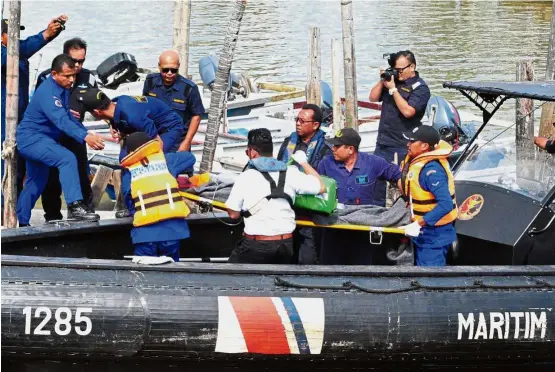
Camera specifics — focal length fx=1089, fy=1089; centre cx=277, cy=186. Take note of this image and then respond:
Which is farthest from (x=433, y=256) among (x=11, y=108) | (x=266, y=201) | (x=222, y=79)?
(x=11, y=108)

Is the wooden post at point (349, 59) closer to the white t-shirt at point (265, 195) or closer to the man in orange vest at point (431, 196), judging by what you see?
the man in orange vest at point (431, 196)

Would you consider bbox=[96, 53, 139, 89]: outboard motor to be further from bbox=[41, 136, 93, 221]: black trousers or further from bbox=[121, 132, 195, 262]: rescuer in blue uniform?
bbox=[121, 132, 195, 262]: rescuer in blue uniform

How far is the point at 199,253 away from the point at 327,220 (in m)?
1.23

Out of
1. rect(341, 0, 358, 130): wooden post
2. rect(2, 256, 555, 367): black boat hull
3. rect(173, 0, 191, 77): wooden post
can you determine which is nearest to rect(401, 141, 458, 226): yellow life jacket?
rect(2, 256, 555, 367): black boat hull

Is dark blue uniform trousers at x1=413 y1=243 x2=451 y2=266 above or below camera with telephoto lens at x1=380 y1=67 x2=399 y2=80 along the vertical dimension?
below

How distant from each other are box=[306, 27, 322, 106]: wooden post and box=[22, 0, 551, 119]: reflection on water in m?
6.39

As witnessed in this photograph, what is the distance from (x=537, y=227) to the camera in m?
6.50

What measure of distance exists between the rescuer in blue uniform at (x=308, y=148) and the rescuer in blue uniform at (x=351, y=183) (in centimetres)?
11

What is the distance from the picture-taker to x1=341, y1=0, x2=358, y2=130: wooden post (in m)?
10.4

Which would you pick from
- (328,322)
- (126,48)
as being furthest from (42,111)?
(126,48)

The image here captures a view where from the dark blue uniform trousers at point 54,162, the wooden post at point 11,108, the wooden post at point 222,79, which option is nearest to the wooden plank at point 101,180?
the wooden post at point 222,79

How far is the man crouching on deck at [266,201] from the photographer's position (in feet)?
20.7

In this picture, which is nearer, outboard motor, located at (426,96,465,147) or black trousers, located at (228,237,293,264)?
black trousers, located at (228,237,293,264)

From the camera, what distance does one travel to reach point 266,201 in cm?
632
